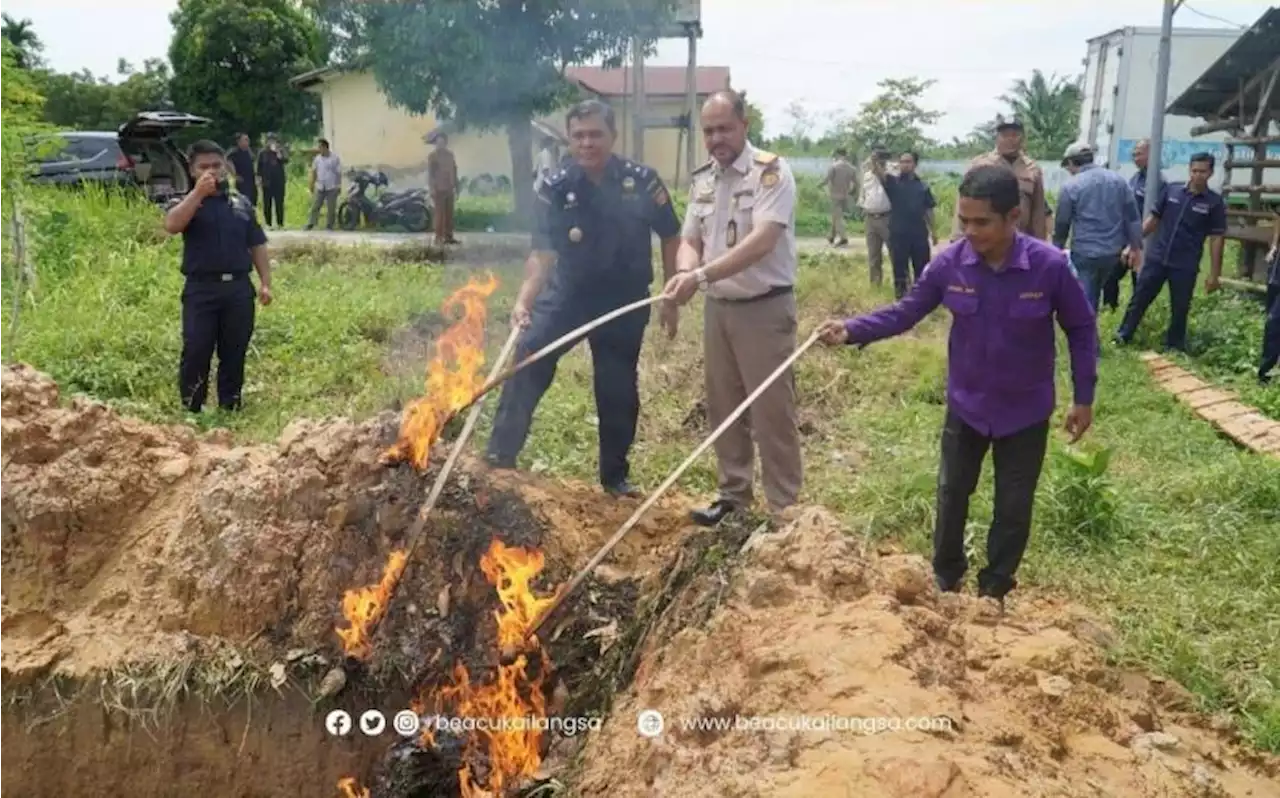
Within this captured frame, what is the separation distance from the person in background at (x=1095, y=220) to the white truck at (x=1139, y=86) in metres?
11.4

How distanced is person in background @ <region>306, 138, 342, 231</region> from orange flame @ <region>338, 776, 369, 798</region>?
14.5 metres

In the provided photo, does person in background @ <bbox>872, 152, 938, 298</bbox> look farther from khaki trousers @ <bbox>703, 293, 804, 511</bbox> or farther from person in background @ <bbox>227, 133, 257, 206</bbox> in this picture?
person in background @ <bbox>227, 133, 257, 206</bbox>

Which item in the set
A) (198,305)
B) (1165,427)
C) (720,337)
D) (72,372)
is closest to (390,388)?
(198,305)

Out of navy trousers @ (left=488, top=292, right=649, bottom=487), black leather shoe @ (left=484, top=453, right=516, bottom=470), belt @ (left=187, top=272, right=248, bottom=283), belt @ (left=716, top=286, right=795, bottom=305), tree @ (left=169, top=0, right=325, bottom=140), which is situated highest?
tree @ (left=169, top=0, right=325, bottom=140)

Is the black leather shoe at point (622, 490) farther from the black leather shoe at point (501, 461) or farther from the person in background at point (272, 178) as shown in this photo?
the person in background at point (272, 178)

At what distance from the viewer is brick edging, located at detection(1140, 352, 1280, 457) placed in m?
6.43

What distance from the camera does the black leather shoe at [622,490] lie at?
5.29m

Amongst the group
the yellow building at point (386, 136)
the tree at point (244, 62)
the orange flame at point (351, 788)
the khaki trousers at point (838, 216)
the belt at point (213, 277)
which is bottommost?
the orange flame at point (351, 788)

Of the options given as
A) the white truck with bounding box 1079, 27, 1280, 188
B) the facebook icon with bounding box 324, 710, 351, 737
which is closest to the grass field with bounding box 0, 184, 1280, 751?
the facebook icon with bounding box 324, 710, 351, 737

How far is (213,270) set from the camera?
6230mm

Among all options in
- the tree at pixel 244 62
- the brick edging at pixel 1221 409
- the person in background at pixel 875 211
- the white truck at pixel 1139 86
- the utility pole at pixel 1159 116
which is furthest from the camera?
the tree at pixel 244 62

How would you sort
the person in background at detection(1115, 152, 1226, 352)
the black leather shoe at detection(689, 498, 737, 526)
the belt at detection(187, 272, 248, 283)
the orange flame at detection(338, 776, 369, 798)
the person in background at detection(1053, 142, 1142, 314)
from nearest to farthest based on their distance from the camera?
1. the orange flame at detection(338, 776, 369, 798)
2. the black leather shoe at detection(689, 498, 737, 526)
3. the belt at detection(187, 272, 248, 283)
4. the person in background at detection(1053, 142, 1142, 314)
5. the person in background at detection(1115, 152, 1226, 352)

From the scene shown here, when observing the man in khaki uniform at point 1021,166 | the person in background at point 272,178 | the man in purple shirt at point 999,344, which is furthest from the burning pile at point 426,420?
the person in background at point 272,178

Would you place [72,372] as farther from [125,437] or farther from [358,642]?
[358,642]
